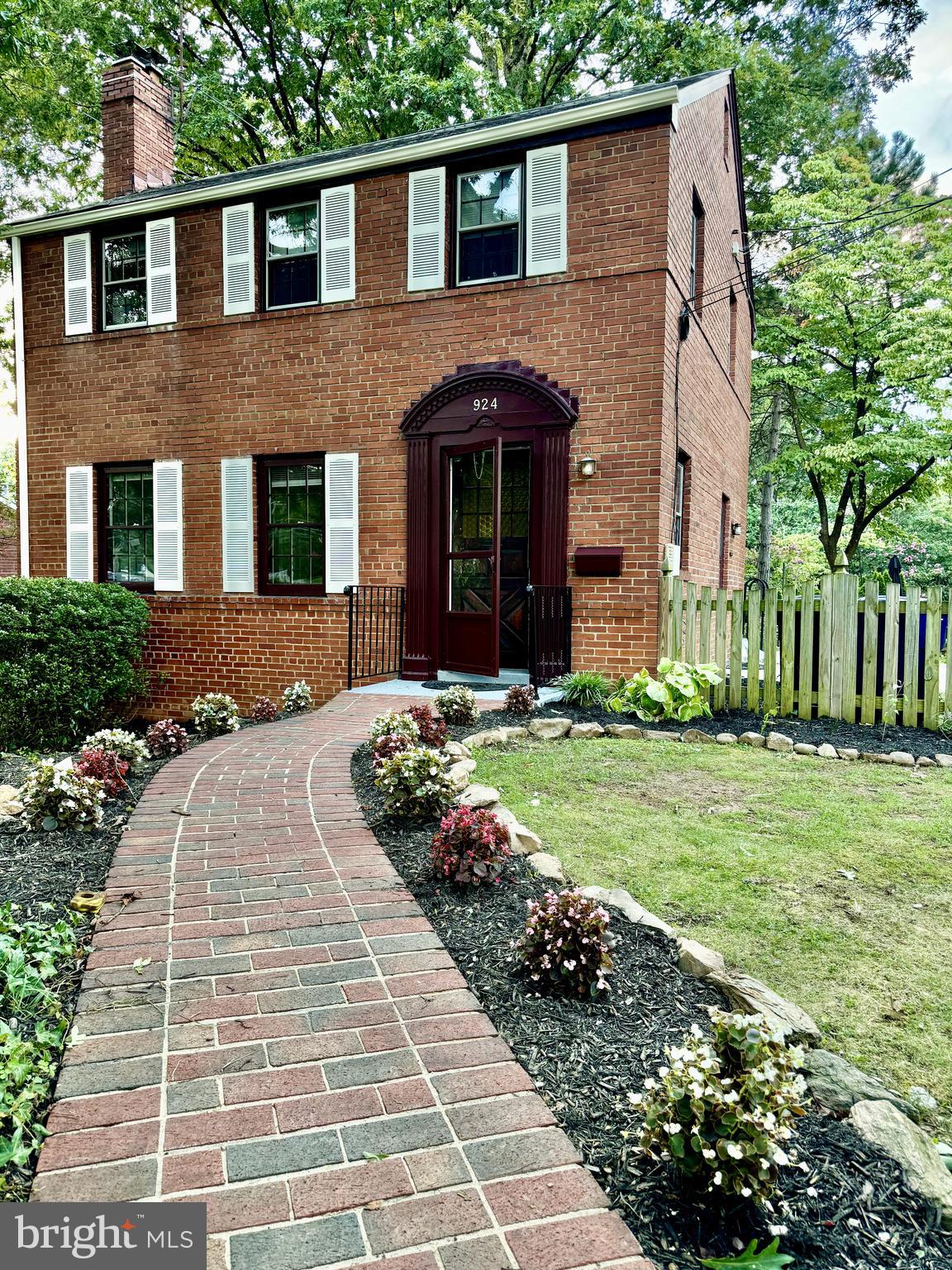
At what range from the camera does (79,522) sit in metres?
9.91

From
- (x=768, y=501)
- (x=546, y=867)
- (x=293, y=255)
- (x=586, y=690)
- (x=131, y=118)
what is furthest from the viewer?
(x=768, y=501)

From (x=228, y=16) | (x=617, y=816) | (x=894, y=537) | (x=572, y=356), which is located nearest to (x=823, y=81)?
(x=894, y=537)

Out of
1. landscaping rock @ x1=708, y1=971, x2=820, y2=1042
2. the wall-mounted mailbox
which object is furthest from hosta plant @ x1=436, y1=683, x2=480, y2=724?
landscaping rock @ x1=708, y1=971, x2=820, y2=1042

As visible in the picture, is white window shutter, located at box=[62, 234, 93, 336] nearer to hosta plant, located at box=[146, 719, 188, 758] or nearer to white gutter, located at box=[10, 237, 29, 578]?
white gutter, located at box=[10, 237, 29, 578]

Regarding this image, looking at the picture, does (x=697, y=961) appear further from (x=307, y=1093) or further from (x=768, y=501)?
(x=768, y=501)

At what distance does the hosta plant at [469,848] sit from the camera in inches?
116

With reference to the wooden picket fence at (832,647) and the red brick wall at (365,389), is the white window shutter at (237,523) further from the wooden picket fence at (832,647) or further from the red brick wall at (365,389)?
the wooden picket fence at (832,647)

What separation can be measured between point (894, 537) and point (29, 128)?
2076 cm

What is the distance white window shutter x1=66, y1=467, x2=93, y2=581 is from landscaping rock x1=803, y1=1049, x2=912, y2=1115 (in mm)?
9918

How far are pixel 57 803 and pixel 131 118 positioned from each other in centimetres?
1079

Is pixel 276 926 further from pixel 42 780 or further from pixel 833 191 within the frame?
pixel 833 191

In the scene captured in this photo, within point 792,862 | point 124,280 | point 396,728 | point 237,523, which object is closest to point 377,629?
point 237,523

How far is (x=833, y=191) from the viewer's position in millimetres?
15484

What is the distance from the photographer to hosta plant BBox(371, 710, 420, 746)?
4.76m
